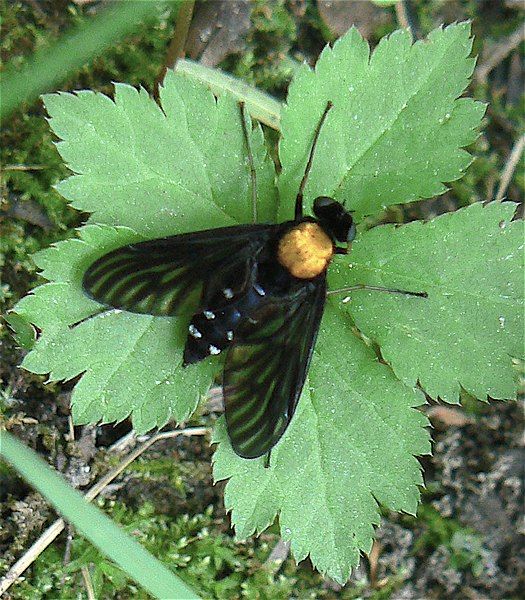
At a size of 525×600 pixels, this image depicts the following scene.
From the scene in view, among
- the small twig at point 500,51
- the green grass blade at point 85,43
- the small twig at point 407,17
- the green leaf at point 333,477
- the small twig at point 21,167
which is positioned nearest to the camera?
the green grass blade at point 85,43

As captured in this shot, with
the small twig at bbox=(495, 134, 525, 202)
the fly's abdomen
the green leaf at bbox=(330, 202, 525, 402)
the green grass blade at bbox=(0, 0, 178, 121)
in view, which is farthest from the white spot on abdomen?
the small twig at bbox=(495, 134, 525, 202)

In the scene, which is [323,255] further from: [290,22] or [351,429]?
[290,22]

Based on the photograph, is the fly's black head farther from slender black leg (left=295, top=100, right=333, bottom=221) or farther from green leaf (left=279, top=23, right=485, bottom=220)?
green leaf (left=279, top=23, right=485, bottom=220)

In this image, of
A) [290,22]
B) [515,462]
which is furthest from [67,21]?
[515,462]

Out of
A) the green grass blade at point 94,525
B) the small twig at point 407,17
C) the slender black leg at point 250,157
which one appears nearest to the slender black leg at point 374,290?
the slender black leg at point 250,157

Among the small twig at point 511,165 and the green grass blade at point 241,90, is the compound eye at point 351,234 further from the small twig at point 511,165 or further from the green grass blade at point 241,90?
the small twig at point 511,165

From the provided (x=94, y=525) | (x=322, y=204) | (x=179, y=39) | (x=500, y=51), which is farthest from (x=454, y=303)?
(x=500, y=51)
